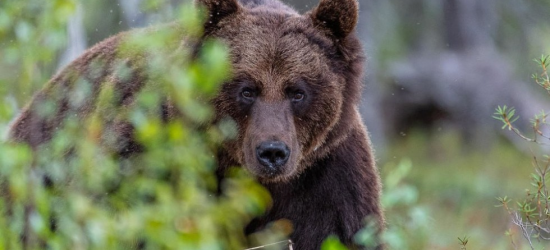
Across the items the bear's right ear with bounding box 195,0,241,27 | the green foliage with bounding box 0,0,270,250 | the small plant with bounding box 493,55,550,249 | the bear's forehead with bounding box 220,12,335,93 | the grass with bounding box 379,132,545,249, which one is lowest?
the grass with bounding box 379,132,545,249

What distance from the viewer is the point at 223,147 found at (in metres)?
5.25

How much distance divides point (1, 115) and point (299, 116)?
244cm

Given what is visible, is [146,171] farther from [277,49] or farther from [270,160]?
[277,49]

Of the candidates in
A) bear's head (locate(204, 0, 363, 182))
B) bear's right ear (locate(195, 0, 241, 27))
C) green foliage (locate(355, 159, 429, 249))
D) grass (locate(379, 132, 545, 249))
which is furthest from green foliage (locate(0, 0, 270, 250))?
grass (locate(379, 132, 545, 249))

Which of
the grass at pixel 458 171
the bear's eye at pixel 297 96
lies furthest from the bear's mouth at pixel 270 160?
the grass at pixel 458 171

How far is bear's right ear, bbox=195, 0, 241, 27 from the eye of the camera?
5039 mm

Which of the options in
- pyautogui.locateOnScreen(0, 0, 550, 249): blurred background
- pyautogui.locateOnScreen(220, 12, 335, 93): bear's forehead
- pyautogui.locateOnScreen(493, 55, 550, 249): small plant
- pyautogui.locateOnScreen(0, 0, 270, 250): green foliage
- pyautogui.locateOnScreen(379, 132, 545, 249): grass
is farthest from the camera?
pyautogui.locateOnScreen(0, 0, 550, 249): blurred background

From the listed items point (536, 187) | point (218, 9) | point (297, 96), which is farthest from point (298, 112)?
point (536, 187)

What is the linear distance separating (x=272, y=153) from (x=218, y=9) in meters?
1.01

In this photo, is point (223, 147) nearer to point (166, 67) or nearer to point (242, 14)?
point (242, 14)

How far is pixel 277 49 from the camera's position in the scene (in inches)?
201

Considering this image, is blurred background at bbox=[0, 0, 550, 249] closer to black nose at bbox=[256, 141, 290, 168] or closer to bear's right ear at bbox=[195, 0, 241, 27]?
bear's right ear at bbox=[195, 0, 241, 27]

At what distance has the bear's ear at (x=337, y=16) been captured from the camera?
514cm

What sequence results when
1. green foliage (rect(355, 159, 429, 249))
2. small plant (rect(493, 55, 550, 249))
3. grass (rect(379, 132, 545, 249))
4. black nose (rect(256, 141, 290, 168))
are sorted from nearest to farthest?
green foliage (rect(355, 159, 429, 249)) → small plant (rect(493, 55, 550, 249)) → black nose (rect(256, 141, 290, 168)) → grass (rect(379, 132, 545, 249))
